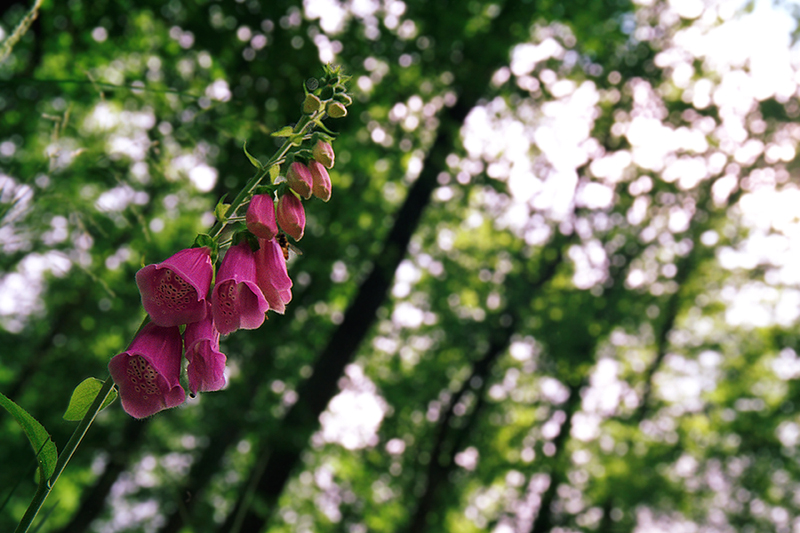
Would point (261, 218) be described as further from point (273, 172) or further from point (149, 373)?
point (149, 373)

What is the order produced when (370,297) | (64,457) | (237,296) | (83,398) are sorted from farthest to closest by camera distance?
(370,297) → (237,296) → (83,398) → (64,457)

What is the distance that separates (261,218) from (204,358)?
315mm

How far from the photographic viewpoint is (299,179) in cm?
127

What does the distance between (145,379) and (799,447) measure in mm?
16576

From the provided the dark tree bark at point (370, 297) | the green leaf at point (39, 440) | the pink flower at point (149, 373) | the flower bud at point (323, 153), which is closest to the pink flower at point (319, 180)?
the flower bud at point (323, 153)

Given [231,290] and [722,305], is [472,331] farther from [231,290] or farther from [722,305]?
[231,290]

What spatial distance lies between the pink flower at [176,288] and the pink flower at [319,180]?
1.13 ft

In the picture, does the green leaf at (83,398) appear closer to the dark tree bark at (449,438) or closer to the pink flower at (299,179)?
the pink flower at (299,179)

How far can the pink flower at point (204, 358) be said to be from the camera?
1.14 m

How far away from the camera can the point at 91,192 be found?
54.7 feet

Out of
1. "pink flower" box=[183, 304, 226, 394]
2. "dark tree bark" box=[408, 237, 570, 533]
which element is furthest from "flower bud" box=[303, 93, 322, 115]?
"dark tree bark" box=[408, 237, 570, 533]

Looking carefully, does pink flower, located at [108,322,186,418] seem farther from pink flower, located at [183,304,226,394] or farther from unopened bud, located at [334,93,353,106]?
unopened bud, located at [334,93,353,106]

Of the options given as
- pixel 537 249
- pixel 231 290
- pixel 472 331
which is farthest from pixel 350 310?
pixel 231 290

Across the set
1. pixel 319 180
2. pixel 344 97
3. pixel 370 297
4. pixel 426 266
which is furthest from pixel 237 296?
pixel 426 266
